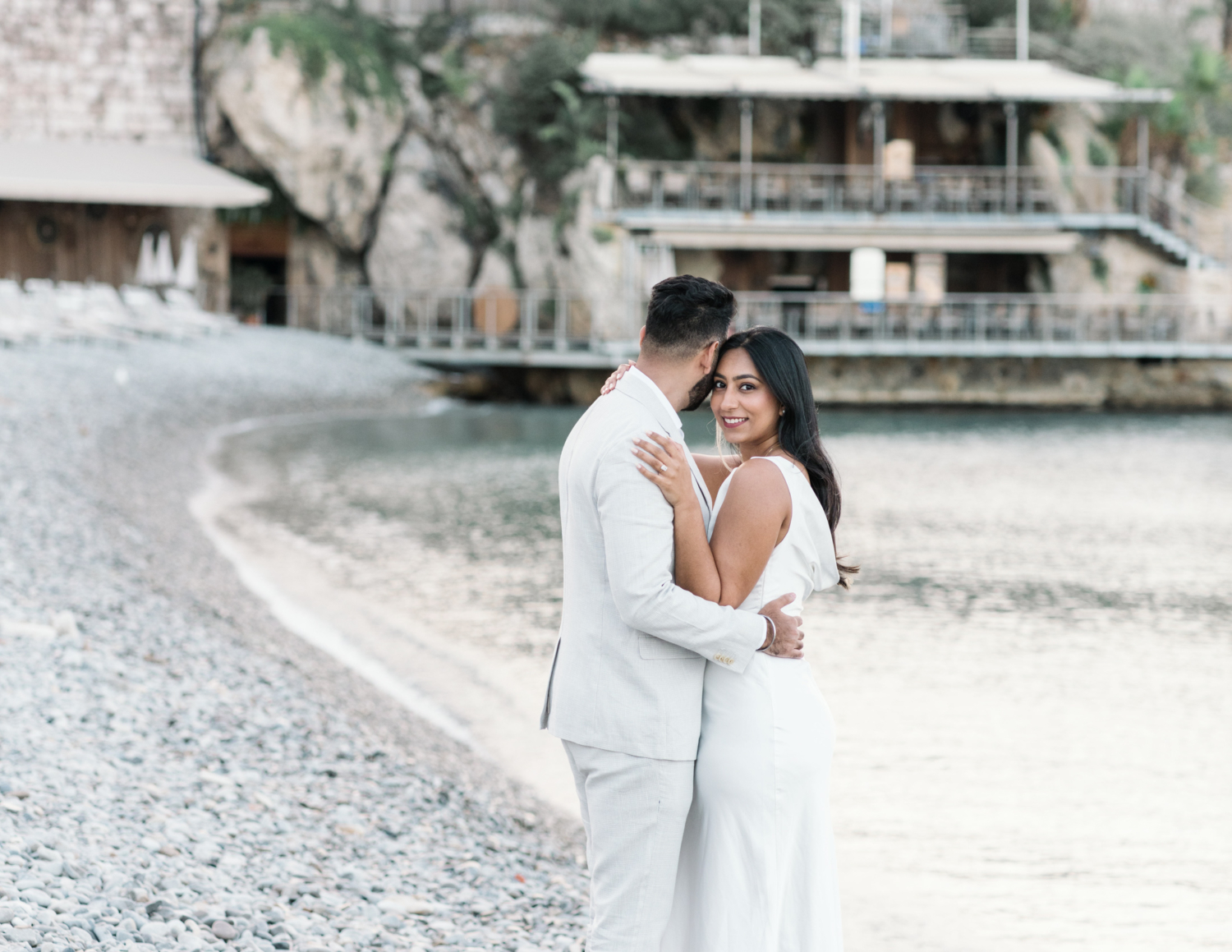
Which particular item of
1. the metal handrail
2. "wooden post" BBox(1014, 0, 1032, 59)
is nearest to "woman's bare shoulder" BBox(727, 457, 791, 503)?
the metal handrail

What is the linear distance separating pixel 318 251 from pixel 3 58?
9131 millimetres

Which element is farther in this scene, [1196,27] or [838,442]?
[1196,27]

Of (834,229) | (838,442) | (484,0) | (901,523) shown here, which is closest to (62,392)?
(901,523)

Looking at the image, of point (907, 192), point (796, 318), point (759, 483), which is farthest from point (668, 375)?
point (907, 192)

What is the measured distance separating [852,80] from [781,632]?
31.9m

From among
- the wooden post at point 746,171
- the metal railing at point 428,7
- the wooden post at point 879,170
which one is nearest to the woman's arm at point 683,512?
the wooden post at point 746,171

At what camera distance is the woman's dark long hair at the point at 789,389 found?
3.10 m

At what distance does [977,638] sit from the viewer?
11141 mm

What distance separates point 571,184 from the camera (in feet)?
111

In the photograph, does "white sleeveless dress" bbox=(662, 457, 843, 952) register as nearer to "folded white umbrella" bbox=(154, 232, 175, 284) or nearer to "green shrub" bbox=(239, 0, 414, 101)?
"folded white umbrella" bbox=(154, 232, 175, 284)

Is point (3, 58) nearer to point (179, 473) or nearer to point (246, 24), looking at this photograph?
point (246, 24)

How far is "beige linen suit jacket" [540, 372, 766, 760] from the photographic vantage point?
287cm

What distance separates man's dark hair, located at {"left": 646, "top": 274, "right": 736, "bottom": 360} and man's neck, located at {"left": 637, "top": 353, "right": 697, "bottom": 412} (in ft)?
0.08

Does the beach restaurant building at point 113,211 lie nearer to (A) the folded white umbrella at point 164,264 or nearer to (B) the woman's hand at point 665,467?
(A) the folded white umbrella at point 164,264
